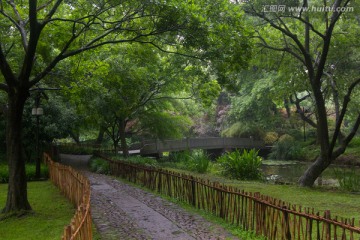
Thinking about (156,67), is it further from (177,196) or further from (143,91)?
Answer: (177,196)

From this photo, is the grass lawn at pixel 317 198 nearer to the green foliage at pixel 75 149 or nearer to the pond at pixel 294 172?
the pond at pixel 294 172

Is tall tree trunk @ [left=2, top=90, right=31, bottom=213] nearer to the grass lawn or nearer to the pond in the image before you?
the grass lawn

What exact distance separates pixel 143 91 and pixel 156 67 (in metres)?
1.46

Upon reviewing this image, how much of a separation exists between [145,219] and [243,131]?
28.0 m

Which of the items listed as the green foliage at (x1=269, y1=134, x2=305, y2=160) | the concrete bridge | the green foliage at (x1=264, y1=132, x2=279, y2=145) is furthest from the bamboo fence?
the green foliage at (x1=264, y1=132, x2=279, y2=145)

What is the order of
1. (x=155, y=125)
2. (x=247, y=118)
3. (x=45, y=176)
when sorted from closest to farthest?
(x=45, y=176)
(x=155, y=125)
(x=247, y=118)

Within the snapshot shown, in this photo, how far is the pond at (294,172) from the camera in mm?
18000

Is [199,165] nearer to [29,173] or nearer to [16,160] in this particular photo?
[29,173]

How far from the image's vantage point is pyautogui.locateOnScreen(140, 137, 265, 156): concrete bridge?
31003 mm

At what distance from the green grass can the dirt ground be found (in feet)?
2.61

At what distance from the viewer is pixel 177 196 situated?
36.9 ft

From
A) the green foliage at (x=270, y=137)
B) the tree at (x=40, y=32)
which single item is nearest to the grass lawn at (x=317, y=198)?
the tree at (x=40, y=32)

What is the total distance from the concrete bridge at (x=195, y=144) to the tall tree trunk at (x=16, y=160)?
18686 mm

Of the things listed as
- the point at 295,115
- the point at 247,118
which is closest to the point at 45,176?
the point at 247,118
